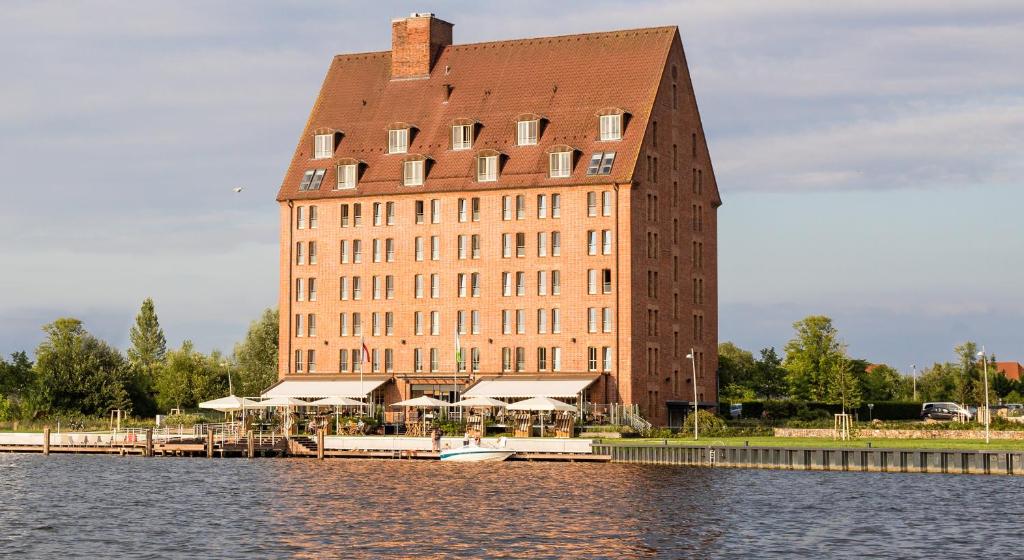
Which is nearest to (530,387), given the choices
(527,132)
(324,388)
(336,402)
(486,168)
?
(336,402)

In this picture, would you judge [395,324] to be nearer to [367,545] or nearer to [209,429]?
[209,429]

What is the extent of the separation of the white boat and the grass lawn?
7.10m

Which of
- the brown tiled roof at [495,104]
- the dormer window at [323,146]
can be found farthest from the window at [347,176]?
the dormer window at [323,146]

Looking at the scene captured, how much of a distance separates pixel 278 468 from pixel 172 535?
36224 millimetres

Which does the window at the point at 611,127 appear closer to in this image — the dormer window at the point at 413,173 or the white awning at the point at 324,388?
the dormer window at the point at 413,173

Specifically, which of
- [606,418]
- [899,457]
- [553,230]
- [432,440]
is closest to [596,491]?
[899,457]

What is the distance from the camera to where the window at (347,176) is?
135750 millimetres

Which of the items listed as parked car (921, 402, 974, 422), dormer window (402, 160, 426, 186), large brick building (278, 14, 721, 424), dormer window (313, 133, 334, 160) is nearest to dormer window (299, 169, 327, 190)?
large brick building (278, 14, 721, 424)

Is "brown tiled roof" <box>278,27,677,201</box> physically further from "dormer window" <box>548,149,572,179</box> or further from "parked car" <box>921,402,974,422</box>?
"parked car" <box>921,402,974,422</box>

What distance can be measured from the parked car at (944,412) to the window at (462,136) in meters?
42.8

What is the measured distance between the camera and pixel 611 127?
127500 mm

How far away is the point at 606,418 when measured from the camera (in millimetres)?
121688

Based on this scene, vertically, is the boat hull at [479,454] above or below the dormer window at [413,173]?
below

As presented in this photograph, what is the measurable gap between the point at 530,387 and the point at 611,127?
68.8ft
